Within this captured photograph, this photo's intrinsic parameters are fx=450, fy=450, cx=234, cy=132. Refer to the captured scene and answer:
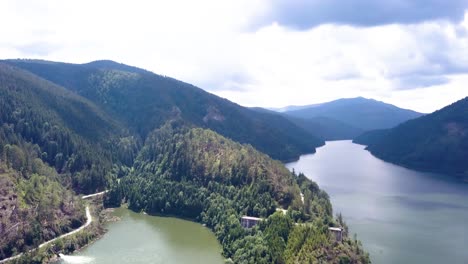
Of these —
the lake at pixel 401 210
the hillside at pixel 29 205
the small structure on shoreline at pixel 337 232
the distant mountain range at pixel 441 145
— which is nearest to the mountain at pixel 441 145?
the distant mountain range at pixel 441 145

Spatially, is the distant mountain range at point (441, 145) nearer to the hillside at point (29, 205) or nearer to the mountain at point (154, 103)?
the mountain at point (154, 103)

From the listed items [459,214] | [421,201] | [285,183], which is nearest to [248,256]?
[285,183]

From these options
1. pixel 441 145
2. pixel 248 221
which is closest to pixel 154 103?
pixel 248 221

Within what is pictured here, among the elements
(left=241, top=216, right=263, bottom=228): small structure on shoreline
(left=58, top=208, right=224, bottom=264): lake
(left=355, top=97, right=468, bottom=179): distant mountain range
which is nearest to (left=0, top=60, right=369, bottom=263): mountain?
(left=241, top=216, right=263, bottom=228): small structure on shoreline

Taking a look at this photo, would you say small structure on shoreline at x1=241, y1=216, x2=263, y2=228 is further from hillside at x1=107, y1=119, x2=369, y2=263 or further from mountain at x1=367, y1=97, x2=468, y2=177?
mountain at x1=367, y1=97, x2=468, y2=177

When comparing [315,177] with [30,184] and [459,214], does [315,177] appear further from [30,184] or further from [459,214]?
[30,184]

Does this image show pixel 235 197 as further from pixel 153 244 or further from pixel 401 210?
pixel 401 210
